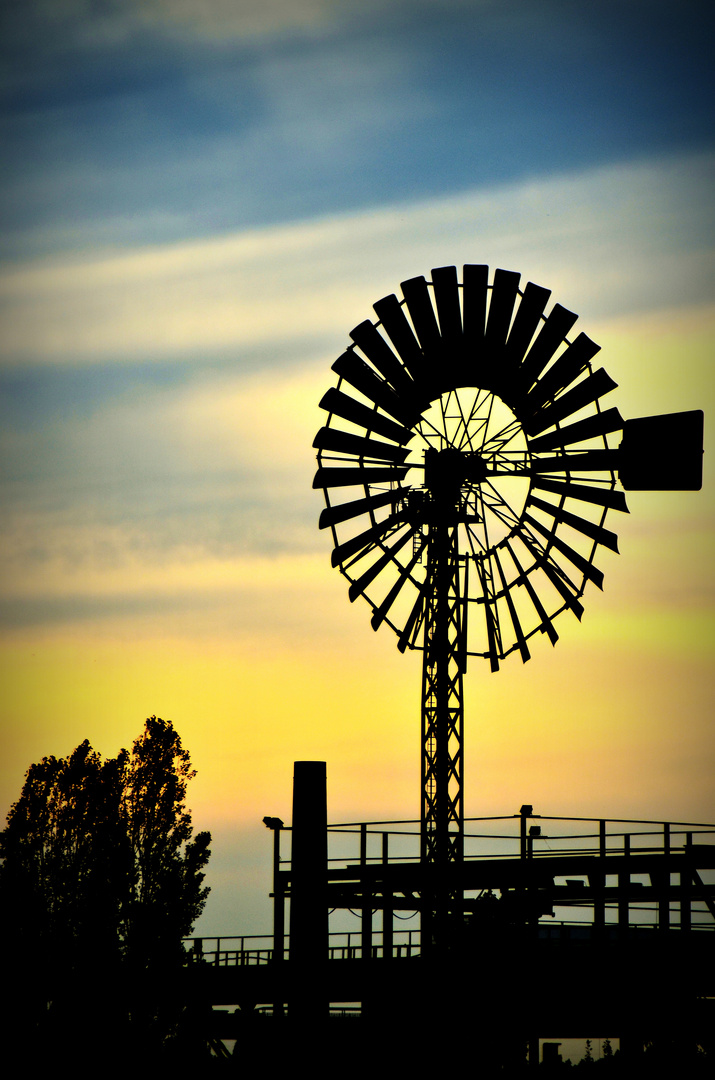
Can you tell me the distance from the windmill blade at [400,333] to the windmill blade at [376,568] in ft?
10.9

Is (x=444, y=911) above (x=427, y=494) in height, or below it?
below

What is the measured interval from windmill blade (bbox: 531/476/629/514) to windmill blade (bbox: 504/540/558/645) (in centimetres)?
143

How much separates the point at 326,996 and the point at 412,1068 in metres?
4.64

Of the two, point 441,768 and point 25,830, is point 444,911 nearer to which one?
point 441,768

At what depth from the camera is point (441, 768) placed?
26.0m

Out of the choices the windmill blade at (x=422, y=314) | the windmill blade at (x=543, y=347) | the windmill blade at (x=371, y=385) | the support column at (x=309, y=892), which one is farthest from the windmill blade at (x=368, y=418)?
the support column at (x=309, y=892)

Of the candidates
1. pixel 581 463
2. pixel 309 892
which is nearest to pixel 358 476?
pixel 581 463

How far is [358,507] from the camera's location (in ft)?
93.2

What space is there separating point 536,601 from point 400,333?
6.17 metres

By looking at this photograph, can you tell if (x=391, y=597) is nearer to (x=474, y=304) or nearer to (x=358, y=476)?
(x=358, y=476)

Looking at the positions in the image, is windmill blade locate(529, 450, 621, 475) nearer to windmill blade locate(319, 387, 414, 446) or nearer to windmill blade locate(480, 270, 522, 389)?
windmill blade locate(480, 270, 522, 389)

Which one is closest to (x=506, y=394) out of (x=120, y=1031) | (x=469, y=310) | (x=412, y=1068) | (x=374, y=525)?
(x=469, y=310)

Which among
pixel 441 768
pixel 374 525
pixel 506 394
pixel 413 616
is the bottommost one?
pixel 441 768

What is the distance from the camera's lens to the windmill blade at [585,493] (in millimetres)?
27844
